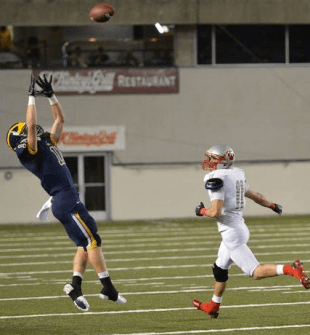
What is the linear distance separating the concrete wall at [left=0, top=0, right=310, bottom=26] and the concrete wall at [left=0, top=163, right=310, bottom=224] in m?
3.74

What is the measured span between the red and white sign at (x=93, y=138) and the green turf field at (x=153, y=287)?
4174mm

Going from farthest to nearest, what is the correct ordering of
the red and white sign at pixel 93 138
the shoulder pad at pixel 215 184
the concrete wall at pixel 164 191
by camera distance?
the concrete wall at pixel 164 191 < the red and white sign at pixel 93 138 < the shoulder pad at pixel 215 184

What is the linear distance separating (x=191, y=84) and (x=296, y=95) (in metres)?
2.73

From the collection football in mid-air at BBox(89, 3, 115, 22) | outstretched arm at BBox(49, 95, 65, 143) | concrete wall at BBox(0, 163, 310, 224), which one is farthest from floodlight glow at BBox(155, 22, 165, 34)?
outstretched arm at BBox(49, 95, 65, 143)

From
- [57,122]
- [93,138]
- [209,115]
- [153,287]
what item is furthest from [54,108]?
[209,115]

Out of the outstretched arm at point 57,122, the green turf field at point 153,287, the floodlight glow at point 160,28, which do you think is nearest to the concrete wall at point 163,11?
the floodlight glow at point 160,28

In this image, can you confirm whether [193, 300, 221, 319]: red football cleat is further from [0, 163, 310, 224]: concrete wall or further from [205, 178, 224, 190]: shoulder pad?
[0, 163, 310, 224]: concrete wall

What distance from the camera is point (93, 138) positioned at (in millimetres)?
24047

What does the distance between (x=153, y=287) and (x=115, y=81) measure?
13.5 m

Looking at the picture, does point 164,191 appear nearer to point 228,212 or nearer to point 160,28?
point 160,28

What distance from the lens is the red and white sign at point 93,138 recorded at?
23922 mm

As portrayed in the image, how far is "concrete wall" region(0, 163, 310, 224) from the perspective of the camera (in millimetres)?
24078

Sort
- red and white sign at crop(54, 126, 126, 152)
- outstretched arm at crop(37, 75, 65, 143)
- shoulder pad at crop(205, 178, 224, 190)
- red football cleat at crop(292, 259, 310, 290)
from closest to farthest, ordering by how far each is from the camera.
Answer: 1. red football cleat at crop(292, 259, 310, 290)
2. shoulder pad at crop(205, 178, 224, 190)
3. outstretched arm at crop(37, 75, 65, 143)
4. red and white sign at crop(54, 126, 126, 152)

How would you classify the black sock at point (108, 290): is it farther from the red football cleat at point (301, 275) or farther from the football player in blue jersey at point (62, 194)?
the red football cleat at point (301, 275)
